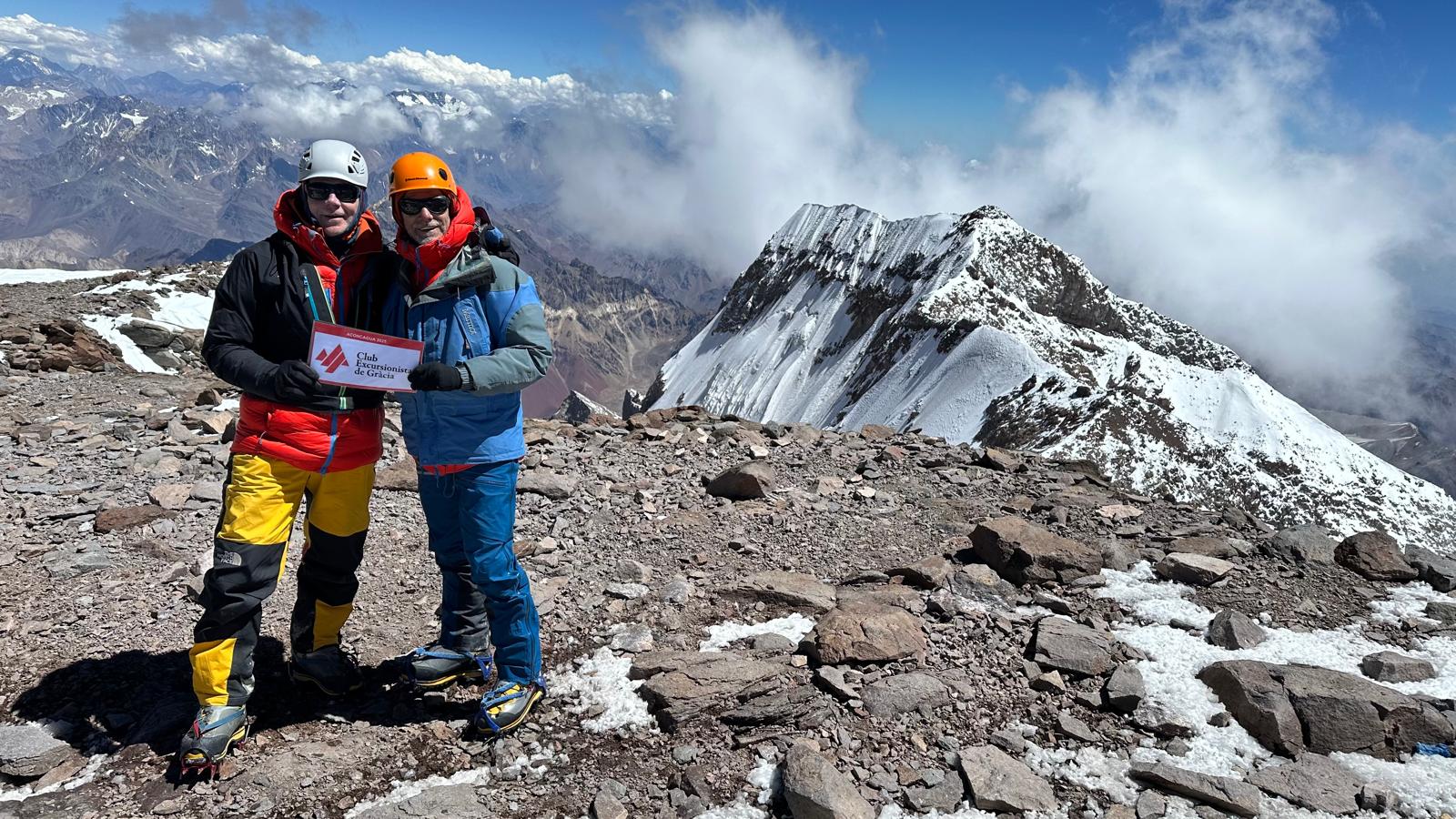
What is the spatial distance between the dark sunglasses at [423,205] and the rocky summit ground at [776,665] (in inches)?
146

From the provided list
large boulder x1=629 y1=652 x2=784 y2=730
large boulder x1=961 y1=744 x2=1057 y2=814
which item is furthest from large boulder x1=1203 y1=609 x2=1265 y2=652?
large boulder x1=629 y1=652 x2=784 y2=730

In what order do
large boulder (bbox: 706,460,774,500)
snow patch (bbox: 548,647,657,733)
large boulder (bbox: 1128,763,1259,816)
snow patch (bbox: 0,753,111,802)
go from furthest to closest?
1. large boulder (bbox: 706,460,774,500)
2. snow patch (bbox: 548,647,657,733)
3. snow patch (bbox: 0,753,111,802)
4. large boulder (bbox: 1128,763,1259,816)

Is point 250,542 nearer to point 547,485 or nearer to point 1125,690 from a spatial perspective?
point 547,485

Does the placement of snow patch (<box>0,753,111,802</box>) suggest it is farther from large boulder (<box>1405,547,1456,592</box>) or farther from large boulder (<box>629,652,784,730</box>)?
large boulder (<box>1405,547,1456,592</box>)

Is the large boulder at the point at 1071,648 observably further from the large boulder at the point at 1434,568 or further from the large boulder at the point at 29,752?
the large boulder at the point at 29,752

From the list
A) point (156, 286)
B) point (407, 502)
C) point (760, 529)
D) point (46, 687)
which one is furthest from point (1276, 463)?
point (156, 286)

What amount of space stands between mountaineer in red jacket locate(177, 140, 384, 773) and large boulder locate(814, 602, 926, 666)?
3.92m

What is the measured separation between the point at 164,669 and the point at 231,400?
30.4 feet

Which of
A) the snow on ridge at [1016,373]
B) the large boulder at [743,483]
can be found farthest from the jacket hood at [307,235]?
the snow on ridge at [1016,373]

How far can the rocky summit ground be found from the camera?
15.4ft

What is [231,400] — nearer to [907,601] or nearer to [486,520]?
[486,520]

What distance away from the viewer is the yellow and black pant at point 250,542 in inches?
186

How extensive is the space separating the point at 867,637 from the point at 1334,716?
324 centimetres

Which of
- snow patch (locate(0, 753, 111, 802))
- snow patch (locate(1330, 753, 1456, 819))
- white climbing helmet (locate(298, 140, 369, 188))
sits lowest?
snow patch (locate(0, 753, 111, 802))
